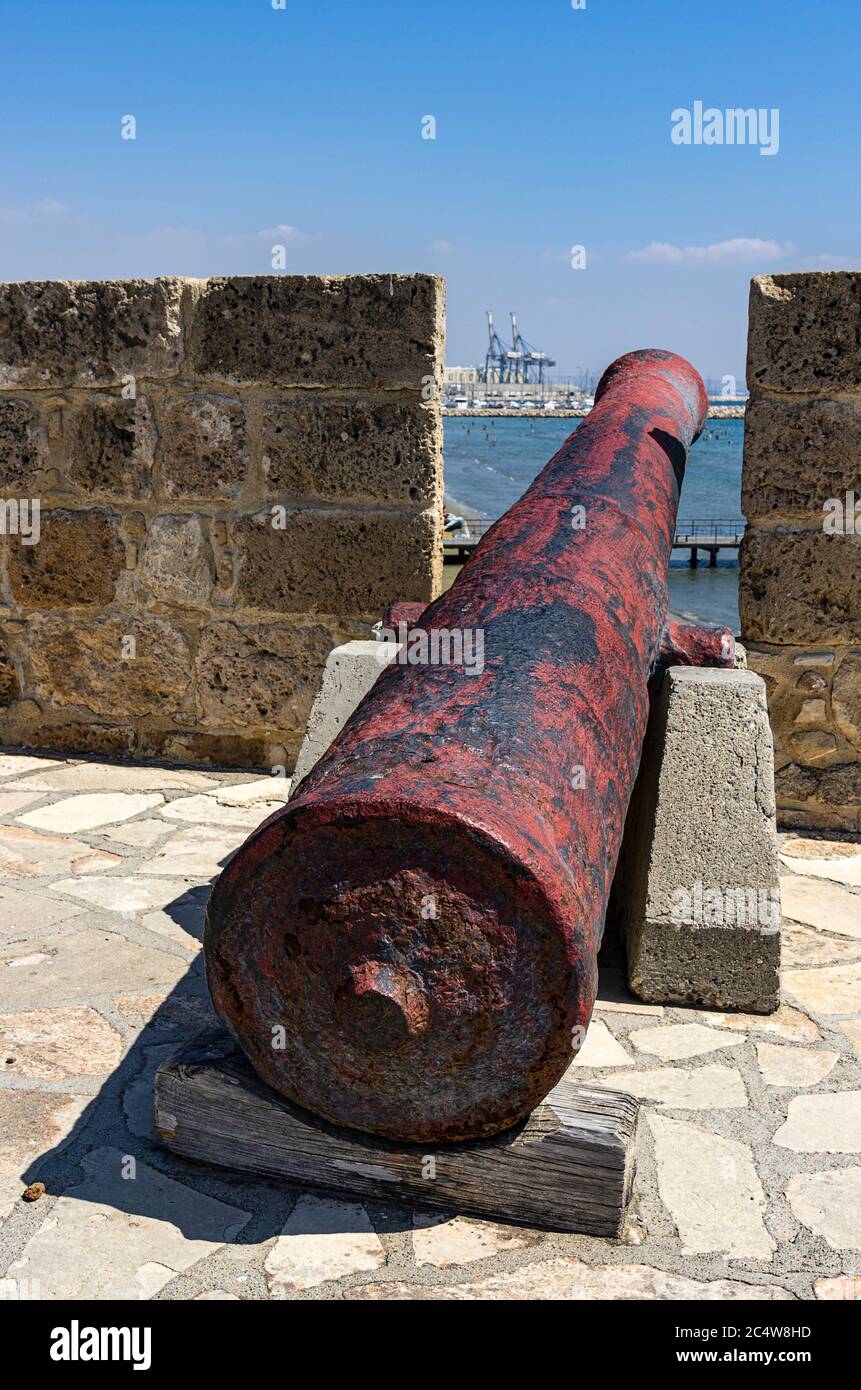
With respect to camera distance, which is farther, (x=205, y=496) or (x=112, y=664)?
(x=112, y=664)

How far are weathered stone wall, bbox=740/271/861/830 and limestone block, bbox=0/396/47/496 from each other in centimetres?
269

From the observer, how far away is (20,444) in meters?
5.06

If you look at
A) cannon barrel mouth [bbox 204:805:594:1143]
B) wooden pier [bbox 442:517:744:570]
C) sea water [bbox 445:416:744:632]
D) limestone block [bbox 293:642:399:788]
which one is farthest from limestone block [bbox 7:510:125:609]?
wooden pier [bbox 442:517:744:570]

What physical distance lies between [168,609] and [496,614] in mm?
2952

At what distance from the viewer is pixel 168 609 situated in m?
5.03

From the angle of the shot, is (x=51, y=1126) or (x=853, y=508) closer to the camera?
(x=51, y=1126)

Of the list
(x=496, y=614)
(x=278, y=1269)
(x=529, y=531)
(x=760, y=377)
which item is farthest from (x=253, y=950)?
(x=760, y=377)

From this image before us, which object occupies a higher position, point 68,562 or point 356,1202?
point 68,562

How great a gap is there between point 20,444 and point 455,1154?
3.78 meters

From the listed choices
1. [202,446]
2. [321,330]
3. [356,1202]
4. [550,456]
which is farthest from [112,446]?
[550,456]

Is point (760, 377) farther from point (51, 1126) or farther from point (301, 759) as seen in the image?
point (51, 1126)

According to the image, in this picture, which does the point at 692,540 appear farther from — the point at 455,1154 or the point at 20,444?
the point at 455,1154

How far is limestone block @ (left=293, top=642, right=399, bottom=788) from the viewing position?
11.6 ft

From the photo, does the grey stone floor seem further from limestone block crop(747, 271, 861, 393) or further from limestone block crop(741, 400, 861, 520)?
limestone block crop(747, 271, 861, 393)
